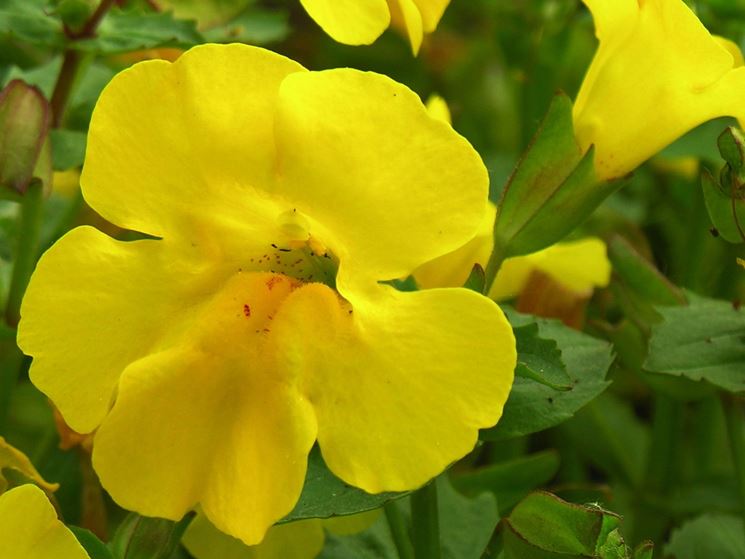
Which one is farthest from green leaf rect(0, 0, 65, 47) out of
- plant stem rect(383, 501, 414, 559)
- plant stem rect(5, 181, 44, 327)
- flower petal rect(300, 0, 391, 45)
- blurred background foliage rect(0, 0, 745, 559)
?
plant stem rect(383, 501, 414, 559)

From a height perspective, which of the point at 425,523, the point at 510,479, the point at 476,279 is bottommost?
the point at 510,479

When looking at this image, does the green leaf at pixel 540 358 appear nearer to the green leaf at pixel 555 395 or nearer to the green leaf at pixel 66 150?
the green leaf at pixel 555 395

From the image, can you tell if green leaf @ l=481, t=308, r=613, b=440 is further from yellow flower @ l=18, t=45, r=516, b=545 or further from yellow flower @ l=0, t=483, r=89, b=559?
yellow flower @ l=0, t=483, r=89, b=559

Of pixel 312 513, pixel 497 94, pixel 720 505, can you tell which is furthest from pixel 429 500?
pixel 497 94

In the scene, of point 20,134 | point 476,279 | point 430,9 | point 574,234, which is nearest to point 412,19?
point 430,9

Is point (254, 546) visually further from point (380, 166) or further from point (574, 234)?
point (574, 234)

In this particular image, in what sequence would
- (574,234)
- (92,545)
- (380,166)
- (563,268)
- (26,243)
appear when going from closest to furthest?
(380,166) < (92,545) < (26,243) < (563,268) < (574,234)

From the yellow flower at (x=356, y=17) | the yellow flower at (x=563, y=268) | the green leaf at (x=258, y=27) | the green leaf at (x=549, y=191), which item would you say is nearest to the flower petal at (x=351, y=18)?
the yellow flower at (x=356, y=17)
